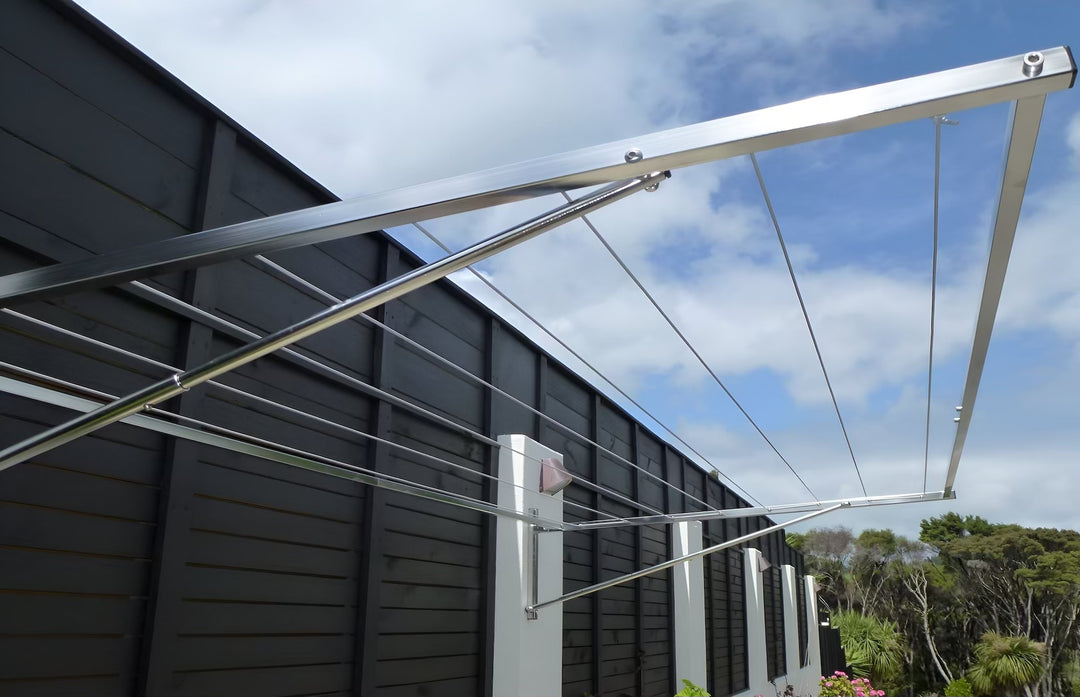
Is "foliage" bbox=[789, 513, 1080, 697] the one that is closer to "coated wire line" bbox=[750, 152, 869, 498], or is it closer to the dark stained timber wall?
"coated wire line" bbox=[750, 152, 869, 498]

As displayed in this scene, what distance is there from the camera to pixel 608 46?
4906mm

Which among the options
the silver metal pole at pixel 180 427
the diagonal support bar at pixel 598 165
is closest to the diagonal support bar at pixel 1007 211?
the diagonal support bar at pixel 598 165

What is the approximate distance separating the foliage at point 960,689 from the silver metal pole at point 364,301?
26.5 meters

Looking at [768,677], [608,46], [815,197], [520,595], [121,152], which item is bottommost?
[768,677]

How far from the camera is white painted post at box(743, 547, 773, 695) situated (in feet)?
36.3

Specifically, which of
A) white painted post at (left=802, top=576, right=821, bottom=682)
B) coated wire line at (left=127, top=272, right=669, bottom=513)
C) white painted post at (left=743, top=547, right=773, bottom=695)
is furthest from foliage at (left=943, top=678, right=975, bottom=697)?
coated wire line at (left=127, top=272, right=669, bottom=513)

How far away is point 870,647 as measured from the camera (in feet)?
76.6

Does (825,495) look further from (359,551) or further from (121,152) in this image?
(121,152)

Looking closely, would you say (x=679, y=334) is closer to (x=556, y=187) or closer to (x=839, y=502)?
(x=556, y=187)

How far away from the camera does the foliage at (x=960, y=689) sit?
23.4 meters

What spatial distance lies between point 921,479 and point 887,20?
3.37 metres

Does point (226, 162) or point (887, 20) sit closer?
point (226, 162)

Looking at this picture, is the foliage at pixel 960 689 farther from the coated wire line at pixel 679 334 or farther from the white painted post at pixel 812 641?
the coated wire line at pixel 679 334

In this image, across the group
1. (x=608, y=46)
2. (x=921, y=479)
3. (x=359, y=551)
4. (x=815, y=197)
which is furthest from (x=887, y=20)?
(x=359, y=551)
